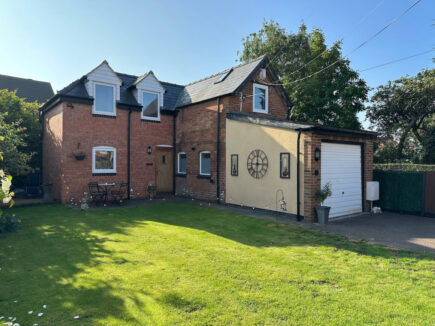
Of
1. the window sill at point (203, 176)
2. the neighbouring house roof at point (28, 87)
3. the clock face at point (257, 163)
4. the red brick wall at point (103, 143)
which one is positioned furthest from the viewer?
the neighbouring house roof at point (28, 87)

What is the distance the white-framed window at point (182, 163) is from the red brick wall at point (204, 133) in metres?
0.35

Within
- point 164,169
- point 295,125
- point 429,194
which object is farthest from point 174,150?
point 429,194

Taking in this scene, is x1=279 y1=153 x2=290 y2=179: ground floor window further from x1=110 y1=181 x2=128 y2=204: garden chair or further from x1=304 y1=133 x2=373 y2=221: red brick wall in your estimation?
x1=110 y1=181 x2=128 y2=204: garden chair

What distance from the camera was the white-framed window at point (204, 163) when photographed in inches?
567

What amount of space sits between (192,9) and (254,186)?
963 cm

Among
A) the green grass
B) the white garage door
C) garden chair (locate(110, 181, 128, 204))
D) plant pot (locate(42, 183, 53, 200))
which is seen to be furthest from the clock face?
plant pot (locate(42, 183, 53, 200))

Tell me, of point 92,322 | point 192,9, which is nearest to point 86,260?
point 92,322

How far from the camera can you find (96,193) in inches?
524

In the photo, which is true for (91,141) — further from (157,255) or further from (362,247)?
(362,247)

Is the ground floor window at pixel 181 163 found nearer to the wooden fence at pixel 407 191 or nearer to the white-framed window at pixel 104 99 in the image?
the white-framed window at pixel 104 99

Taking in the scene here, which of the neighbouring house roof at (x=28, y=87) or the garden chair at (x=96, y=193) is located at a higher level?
the neighbouring house roof at (x=28, y=87)

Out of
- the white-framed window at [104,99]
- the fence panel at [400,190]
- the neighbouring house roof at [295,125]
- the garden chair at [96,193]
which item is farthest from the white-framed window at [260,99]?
the garden chair at [96,193]

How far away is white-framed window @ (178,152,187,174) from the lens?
53.1 ft

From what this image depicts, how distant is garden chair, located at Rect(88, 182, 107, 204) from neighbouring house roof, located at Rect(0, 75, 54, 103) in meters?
16.3
